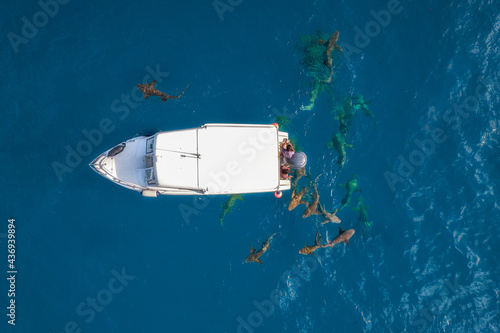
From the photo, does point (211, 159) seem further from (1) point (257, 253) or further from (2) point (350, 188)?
(2) point (350, 188)

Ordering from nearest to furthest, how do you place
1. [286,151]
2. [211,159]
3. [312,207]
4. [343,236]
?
[211,159] < [286,151] < [343,236] < [312,207]

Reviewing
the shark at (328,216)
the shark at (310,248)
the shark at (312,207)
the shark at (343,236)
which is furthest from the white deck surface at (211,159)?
the shark at (343,236)

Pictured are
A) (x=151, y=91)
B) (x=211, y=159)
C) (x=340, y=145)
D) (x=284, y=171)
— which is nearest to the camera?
(x=211, y=159)

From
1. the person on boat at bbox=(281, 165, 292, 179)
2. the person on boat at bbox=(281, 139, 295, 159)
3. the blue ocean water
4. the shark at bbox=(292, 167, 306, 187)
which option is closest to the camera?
the person on boat at bbox=(281, 139, 295, 159)

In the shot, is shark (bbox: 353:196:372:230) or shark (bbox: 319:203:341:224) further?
shark (bbox: 353:196:372:230)

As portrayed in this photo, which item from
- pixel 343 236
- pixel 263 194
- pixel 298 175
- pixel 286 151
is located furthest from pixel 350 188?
pixel 286 151

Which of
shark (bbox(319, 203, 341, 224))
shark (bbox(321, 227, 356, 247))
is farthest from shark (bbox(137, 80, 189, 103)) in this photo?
shark (bbox(321, 227, 356, 247))

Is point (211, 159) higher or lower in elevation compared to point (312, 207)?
higher

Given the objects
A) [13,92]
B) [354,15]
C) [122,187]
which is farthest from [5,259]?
[354,15]

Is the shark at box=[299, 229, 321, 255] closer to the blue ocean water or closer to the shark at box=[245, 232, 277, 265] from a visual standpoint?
the blue ocean water
